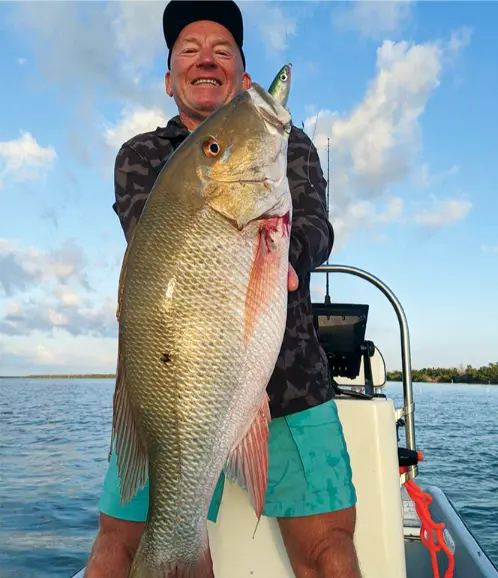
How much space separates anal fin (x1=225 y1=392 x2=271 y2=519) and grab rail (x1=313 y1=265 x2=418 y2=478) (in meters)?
2.32

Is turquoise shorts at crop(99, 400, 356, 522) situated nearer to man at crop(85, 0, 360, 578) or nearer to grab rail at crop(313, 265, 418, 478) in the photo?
man at crop(85, 0, 360, 578)

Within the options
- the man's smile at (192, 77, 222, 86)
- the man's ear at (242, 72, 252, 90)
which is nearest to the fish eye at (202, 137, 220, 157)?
the man's smile at (192, 77, 222, 86)

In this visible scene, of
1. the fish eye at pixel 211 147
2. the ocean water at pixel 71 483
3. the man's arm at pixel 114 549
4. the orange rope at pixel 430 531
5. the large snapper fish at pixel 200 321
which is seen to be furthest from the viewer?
the ocean water at pixel 71 483

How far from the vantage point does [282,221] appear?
200 cm

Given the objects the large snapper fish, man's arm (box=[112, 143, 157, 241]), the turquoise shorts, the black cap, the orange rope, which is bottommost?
the orange rope

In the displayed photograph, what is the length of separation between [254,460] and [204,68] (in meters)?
1.92

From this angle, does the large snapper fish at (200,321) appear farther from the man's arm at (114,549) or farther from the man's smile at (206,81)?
the man's smile at (206,81)

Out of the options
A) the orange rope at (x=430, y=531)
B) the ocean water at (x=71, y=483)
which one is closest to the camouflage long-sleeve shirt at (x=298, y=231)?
the orange rope at (x=430, y=531)

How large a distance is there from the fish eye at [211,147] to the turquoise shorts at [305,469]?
121cm

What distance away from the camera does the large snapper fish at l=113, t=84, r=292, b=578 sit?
1891 millimetres

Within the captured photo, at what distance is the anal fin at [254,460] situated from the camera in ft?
6.71

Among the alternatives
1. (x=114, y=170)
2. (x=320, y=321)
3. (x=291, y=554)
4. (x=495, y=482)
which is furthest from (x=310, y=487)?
(x=495, y=482)

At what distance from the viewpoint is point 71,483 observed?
460 inches

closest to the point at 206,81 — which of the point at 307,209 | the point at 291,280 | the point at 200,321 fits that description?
the point at 307,209
